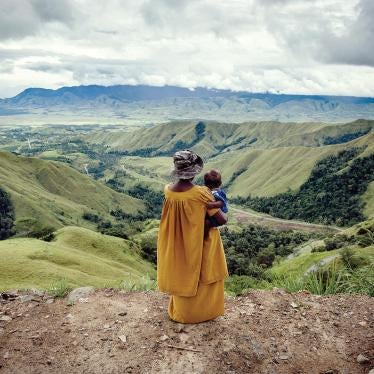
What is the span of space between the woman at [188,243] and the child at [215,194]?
0.14 meters

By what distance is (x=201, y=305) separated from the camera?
1151 centimetres

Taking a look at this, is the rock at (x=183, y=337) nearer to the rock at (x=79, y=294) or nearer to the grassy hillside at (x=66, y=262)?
the rock at (x=79, y=294)

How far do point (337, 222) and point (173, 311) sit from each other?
18681 centimetres

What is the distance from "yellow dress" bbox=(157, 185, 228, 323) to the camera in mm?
10586

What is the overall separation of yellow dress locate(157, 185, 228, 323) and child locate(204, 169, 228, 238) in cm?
15

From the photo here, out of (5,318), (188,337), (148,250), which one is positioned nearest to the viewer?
(188,337)

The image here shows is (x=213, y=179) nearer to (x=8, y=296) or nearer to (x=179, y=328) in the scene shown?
(x=179, y=328)

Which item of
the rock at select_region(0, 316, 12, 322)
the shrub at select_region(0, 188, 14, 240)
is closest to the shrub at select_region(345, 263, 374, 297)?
the rock at select_region(0, 316, 12, 322)

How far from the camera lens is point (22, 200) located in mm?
155875

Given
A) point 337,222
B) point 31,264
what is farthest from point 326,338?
point 337,222

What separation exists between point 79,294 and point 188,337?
4892 mm

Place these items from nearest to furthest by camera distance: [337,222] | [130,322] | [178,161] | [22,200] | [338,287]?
[178,161]
[130,322]
[338,287]
[22,200]
[337,222]

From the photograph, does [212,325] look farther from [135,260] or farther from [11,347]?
[135,260]

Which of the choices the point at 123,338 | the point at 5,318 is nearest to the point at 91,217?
the point at 5,318
